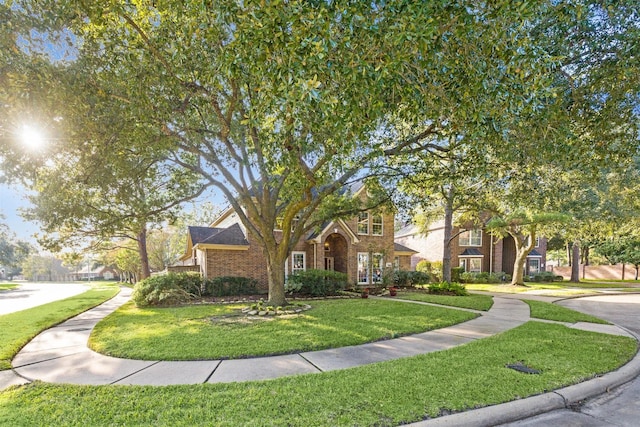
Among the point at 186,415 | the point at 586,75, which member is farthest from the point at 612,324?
the point at 186,415

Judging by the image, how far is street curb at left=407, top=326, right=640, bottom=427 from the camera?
3217mm

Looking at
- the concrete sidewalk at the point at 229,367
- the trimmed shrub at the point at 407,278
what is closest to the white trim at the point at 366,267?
the trimmed shrub at the point at 407,278

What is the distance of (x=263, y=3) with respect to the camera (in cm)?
363

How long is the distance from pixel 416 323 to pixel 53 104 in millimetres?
8991

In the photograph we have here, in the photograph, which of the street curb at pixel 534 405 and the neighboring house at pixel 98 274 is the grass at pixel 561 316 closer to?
the street curb at pixel 534 405

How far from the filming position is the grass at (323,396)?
3.23m

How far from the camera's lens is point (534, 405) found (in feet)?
11.8

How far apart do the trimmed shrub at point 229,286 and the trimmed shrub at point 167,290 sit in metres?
0.48

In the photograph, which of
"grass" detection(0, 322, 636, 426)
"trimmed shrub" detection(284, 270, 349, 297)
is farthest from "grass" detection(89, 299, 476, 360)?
"trimmed shrub" detection(284, 270, 349, 297)

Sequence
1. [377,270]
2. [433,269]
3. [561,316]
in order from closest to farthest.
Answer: [561,316] → [377,270] → [433,269]

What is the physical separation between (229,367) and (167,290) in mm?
9358

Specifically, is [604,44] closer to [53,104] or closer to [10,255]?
[53,104]

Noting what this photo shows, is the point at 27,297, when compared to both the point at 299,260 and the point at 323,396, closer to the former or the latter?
the point at 299,260

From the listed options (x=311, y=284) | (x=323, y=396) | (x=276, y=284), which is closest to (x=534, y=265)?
(x=311, y=284)
